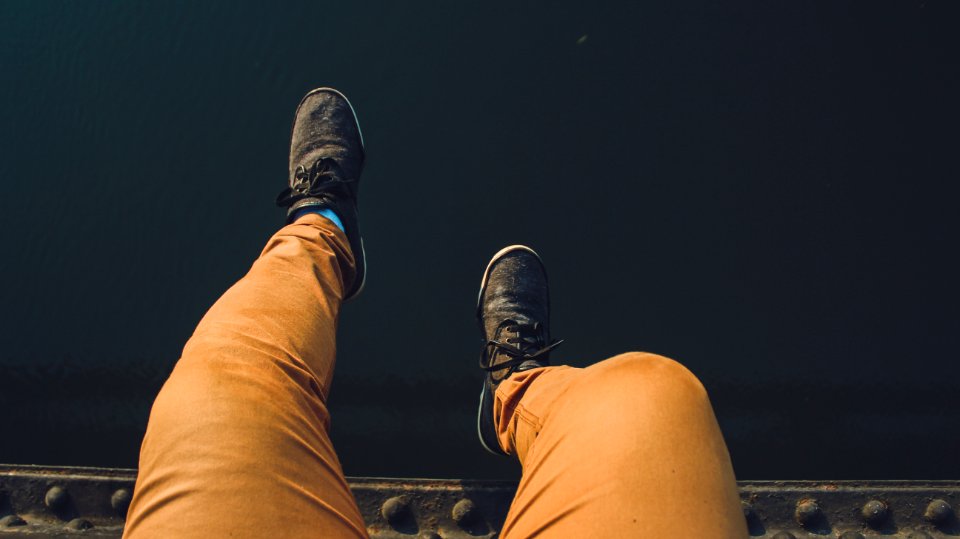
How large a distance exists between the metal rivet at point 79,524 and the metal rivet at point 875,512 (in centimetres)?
136

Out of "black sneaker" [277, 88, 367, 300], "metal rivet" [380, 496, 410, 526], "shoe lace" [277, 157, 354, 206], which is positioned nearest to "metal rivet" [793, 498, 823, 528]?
"metal rivet" [380, 496, 410, 526]

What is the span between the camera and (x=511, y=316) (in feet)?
4.20

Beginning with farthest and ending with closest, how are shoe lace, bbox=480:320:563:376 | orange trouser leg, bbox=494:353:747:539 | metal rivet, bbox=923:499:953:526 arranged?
shoe lace, bbox=480:320:563:376
metal rivet, bbox=923:499:953:526
orange trouser leg, bbox=494:353:747:539

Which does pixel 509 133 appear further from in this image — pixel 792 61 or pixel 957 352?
pixel 957 352

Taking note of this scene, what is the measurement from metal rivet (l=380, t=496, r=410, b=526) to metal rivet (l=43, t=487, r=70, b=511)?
0.56 m

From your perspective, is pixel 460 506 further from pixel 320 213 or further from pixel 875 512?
pixel 875 512

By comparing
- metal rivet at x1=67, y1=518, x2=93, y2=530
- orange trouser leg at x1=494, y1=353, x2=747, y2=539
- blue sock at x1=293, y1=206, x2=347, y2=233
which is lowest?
metal rivet at x1=67, y1=518, x2=93, y2=530

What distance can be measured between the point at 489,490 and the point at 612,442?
55 cm

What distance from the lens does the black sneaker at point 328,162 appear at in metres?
1.25

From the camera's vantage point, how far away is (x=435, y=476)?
49.5 inches

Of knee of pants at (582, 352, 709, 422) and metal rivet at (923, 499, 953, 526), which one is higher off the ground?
knee of pants at (582, 352, 709, 422)

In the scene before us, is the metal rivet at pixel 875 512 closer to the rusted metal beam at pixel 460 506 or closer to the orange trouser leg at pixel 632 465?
the rusted metal beam at pixel 460 506

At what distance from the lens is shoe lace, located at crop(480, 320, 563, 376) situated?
118 cm

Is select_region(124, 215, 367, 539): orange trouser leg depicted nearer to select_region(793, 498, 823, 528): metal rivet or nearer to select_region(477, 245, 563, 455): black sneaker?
select_region(477, 245, 563, 455): black sneaker
